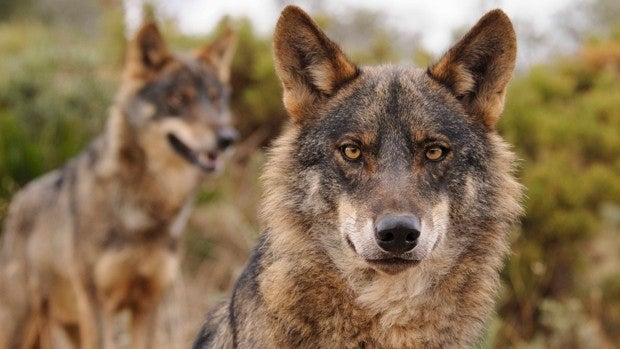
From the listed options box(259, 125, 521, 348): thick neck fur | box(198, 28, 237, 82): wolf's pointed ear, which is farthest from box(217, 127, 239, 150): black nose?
box(259, 125, 521, 348): thick neck fur

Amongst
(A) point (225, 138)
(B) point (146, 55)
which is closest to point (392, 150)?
(A) point (225, 138)

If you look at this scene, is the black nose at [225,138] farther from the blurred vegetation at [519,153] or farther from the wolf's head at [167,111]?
the blurred vegetation at [519,153]

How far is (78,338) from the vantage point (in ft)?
23.7

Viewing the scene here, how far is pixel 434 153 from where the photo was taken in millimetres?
3467

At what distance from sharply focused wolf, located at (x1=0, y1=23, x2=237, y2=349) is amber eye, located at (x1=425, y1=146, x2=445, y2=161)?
3.90 m

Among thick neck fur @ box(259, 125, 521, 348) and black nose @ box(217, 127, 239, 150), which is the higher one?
thick neck fur @ box(259, 125, 521, 348)

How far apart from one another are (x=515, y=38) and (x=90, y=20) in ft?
106

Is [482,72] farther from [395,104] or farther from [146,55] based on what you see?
[146,55]

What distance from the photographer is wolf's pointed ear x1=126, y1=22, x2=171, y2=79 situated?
24.1ft

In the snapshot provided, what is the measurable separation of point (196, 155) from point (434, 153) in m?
4.20

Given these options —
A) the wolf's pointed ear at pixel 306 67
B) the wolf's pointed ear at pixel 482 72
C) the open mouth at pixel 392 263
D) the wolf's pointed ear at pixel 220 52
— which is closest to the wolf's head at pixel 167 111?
the wolf's pointed ear at pixel 220 52

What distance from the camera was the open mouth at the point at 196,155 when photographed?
732cm

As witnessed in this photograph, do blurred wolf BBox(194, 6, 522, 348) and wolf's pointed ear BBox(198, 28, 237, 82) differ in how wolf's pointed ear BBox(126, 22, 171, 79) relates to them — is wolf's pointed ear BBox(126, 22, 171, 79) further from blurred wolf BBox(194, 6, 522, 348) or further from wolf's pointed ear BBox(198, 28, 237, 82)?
blurred wolf BBox(194, 6, 522, 348)

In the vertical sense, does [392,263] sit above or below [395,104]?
below
